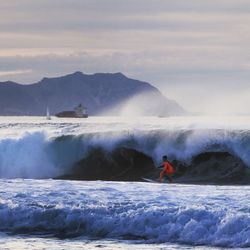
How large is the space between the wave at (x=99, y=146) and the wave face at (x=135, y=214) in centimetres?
1304

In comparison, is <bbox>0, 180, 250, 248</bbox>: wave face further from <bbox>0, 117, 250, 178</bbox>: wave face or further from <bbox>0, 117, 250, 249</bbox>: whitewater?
<bbox>0, 117, 250, 178</bbox>: wave face

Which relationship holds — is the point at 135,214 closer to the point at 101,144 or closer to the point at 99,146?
the point at 99,146

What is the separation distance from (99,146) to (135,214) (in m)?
20.7

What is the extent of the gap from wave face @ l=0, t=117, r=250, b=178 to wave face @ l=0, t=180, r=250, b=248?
13107 millimetres

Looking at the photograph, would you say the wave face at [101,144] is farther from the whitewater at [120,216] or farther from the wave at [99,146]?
the whitewater at [120,216]

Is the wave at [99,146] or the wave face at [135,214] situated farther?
→ the wave at [99,146]

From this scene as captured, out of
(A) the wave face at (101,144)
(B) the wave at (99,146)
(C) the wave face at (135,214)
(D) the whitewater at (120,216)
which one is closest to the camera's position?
(D) the whitewater at (120,216)

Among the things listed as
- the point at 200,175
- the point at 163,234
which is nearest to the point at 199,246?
the point at 163,234

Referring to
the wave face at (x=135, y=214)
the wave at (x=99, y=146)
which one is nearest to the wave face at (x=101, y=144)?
the wave at (x=99, y=146)

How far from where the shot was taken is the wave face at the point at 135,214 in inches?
792

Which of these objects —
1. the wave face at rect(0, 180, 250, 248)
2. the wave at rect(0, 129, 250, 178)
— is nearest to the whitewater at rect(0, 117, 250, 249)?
the wave face at rect(0, 180, 250, 248)

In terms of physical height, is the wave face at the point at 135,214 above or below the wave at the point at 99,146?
below

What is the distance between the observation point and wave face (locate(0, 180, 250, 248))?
66.0 ft

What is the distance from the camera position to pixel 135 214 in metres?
21.5
